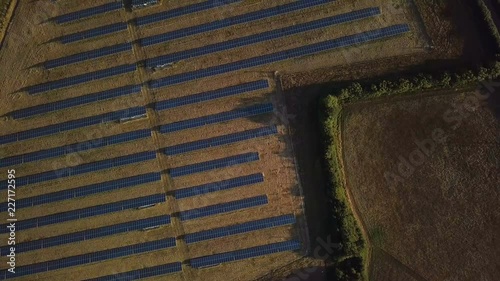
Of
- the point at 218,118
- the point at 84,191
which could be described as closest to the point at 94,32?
the point at 218,118

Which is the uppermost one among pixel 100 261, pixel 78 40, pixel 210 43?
pixel 78 40

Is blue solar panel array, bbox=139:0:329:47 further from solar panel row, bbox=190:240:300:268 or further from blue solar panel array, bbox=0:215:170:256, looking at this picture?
solar panel row, bbox=190:240:300:268

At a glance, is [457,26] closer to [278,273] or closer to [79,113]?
[278,273]

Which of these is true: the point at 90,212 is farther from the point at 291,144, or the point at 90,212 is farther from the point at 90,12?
the point at 291,144

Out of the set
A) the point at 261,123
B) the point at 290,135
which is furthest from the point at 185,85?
the point at 290,135

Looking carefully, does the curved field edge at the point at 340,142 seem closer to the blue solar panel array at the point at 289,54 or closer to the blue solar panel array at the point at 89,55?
the blue solar panel array at the point at 289,54
